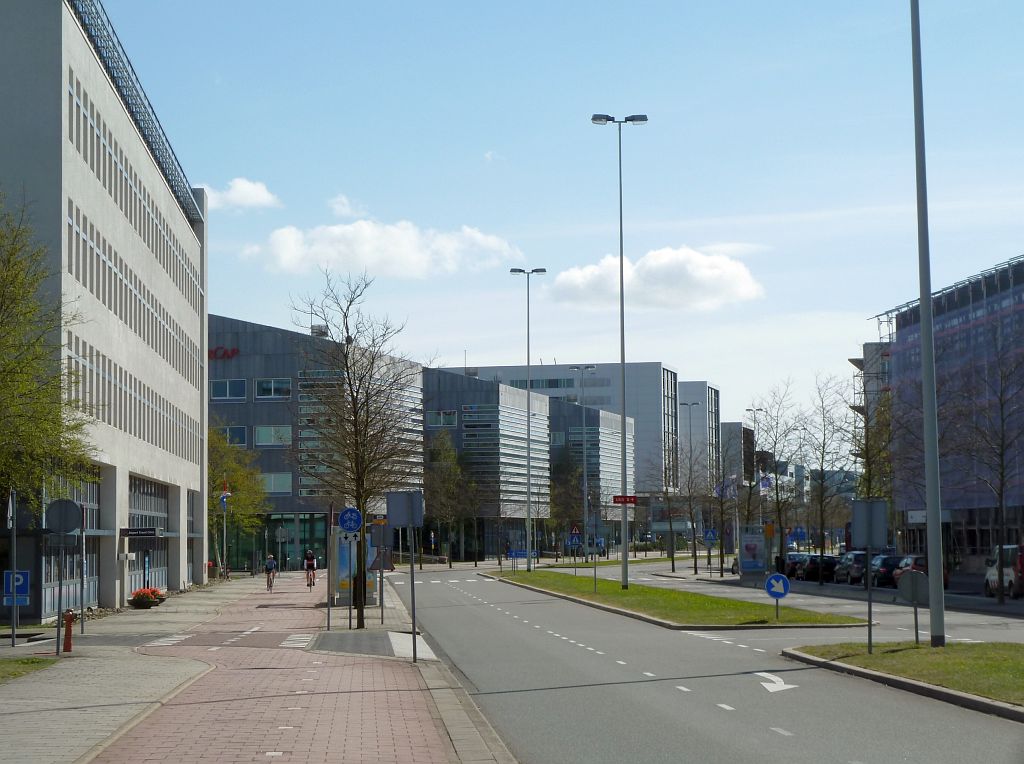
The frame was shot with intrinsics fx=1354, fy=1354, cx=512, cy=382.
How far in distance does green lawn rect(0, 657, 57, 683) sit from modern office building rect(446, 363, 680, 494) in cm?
14872

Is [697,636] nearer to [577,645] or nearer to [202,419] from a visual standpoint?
[577,645]

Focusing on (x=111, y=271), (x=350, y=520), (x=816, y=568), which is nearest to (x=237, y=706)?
(x=350, y=520)

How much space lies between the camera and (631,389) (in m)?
181

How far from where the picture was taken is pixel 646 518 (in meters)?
149

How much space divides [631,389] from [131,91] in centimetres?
13728

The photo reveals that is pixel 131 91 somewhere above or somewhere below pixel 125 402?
above

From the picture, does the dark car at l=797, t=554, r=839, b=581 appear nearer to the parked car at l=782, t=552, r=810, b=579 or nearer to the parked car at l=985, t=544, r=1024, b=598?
the parked car at l=782, t=552, r=810, b=579

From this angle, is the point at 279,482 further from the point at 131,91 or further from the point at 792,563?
the point at 131,91

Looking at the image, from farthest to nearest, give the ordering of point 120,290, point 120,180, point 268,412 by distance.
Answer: point 268,412 → point 120,180 → point 120,290

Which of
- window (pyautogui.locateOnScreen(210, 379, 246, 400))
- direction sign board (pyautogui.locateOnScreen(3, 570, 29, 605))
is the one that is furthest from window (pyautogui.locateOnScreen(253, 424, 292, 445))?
direction sign board (pyautogui.locateOnScreen(3, 570, 29, 605))

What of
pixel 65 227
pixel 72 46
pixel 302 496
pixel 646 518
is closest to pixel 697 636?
pixel 65 227

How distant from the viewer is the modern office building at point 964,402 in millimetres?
51844

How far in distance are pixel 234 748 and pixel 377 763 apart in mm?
1516

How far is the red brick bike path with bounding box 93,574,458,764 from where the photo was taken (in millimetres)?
11320
